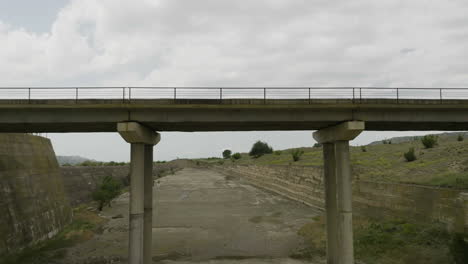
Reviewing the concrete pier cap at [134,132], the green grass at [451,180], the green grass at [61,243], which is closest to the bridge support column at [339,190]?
the green grass at [451,180]

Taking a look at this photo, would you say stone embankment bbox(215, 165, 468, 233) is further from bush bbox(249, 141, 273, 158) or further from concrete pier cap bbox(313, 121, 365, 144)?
bush bbox(249, 141, 273, 158)

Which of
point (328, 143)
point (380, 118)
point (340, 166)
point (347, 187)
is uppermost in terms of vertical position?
point (380, 118)

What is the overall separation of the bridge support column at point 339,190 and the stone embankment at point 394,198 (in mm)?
6577

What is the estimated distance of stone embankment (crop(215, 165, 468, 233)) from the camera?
19562mm

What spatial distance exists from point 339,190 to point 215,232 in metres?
15.2

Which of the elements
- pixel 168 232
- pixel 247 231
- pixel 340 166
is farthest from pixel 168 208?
pixel 340 166

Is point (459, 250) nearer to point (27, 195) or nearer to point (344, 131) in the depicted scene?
point (344, 131)

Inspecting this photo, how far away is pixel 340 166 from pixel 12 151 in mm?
25462

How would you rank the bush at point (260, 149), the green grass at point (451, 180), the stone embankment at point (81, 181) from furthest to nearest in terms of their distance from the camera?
1. the bush at point (260, 149)
2. the stone embankment at point (81, 181)
3. the green grass at point (451, 180)

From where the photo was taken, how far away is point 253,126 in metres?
20.6

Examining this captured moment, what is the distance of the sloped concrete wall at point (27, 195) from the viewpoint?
2292 centimetres

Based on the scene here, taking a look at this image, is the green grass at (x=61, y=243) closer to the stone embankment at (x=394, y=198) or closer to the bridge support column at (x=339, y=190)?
the bridge support column at (x=339, y=190)

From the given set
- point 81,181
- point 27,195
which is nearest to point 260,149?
point 81,181

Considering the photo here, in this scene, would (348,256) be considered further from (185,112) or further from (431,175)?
(431,175)
